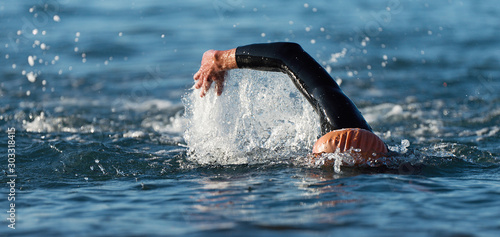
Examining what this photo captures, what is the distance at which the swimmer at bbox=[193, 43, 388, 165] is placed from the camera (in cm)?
571

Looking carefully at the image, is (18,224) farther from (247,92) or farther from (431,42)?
(431,42)

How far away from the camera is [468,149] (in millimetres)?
7422

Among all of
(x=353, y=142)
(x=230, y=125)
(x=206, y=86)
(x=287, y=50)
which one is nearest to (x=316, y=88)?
(x=287, y=50)

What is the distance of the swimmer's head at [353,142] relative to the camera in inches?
223

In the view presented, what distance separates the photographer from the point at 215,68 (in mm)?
6480

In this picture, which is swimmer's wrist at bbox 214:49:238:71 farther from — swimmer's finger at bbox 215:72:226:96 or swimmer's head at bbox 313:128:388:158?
swimmer's head at bbox 313:128:388:158

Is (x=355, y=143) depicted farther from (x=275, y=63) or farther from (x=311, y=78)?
(x=275, y=63)

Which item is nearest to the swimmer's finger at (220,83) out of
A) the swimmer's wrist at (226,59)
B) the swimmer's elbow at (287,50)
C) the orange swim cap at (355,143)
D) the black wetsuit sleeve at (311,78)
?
the swimmer's wrist at (226,59)

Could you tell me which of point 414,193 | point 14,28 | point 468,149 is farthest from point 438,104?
point 14,28

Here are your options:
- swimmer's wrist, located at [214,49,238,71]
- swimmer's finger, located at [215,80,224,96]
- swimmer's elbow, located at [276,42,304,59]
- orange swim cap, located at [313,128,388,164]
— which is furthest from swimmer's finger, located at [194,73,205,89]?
orange swim cap, located at [313,128,388,164]

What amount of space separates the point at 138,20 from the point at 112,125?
34.2ft

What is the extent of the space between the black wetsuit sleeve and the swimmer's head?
0.73 feet

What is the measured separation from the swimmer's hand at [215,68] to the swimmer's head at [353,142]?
133 cm

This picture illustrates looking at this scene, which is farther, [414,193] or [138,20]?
[138,20]
